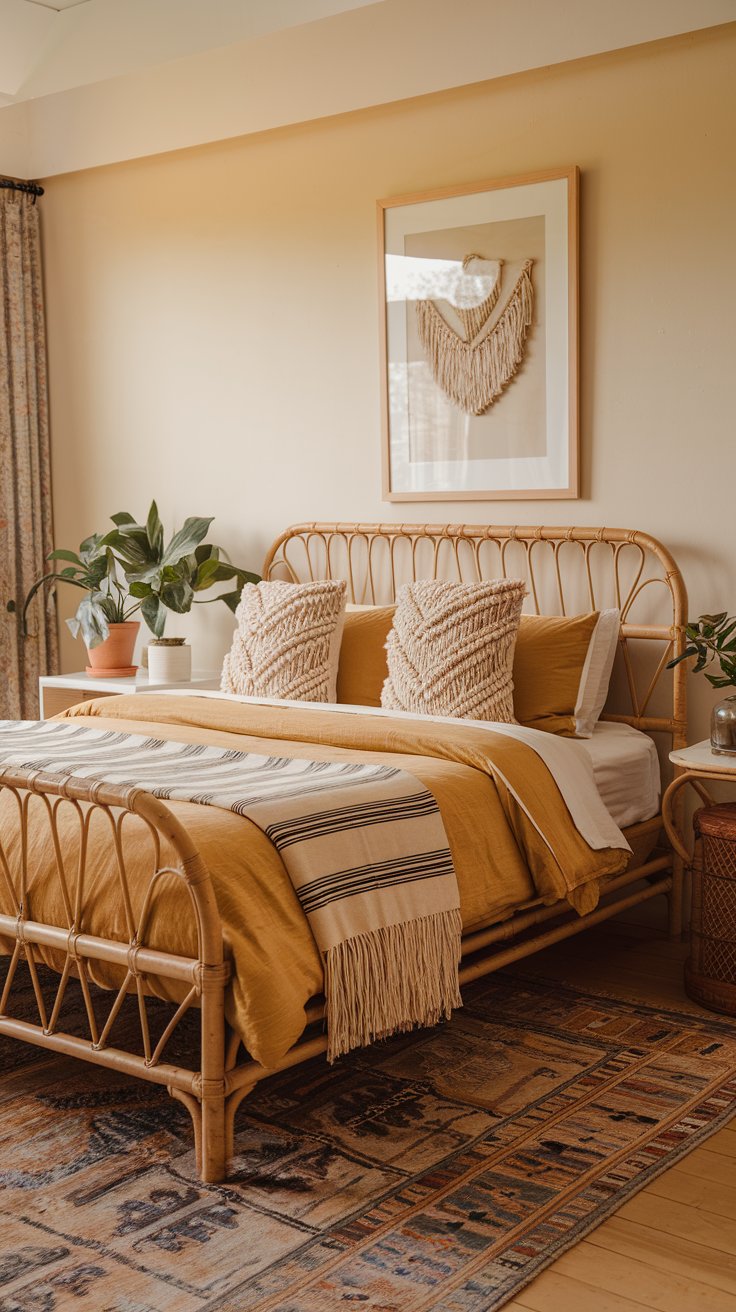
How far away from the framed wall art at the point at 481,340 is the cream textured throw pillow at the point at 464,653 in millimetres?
576

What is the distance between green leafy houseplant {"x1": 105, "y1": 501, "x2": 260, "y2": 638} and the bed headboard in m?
0.38

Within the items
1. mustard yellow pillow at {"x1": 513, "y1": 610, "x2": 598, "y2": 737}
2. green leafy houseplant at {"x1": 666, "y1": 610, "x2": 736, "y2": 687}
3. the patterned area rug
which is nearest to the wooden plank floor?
the patterned area rug

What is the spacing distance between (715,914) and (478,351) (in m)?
1.93

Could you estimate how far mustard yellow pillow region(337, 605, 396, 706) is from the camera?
158 inches

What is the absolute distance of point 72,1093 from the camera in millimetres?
2736

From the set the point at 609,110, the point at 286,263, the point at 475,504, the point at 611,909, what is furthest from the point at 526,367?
the point at 611,909

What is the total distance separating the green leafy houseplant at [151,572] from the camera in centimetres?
469

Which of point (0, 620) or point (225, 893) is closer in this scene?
point (225, 893)

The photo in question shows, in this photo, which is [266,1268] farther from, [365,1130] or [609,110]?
[609,110]

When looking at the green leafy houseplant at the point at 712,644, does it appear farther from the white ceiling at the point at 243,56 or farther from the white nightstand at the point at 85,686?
the white nightstand at the point at 85,686

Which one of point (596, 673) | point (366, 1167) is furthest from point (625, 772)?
point (366, 1167)

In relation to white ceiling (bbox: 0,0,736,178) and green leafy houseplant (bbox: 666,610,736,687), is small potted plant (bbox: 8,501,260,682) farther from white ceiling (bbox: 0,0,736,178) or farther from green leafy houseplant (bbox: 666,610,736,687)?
green leafy houseplant (bbox: 666,610,736,687)

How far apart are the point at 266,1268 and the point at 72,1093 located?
803mm

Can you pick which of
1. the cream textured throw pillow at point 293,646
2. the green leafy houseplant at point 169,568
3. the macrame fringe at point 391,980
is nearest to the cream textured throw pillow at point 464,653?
the cream textured throw pillow at point 293,646
